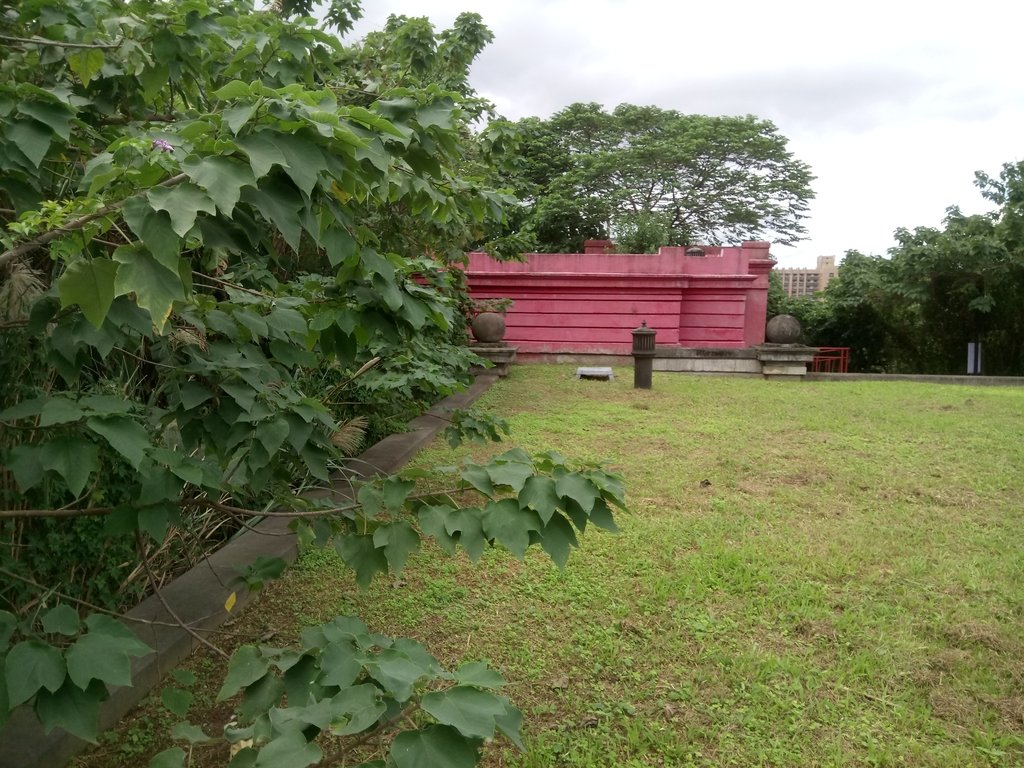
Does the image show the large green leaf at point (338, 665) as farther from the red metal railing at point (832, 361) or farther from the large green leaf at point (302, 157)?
the red metal railing at point (832, 361)

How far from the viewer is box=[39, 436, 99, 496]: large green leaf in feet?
4.70

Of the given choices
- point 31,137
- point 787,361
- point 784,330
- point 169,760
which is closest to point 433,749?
point 169,760

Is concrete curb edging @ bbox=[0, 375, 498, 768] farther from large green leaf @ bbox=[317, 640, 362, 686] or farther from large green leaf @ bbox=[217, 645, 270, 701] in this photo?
large green leaf @ bbox=[317, 640, 362, 686]

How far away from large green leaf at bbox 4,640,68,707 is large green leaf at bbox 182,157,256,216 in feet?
2.73

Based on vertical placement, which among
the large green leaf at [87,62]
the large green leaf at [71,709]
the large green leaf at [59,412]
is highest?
the large green leaf at [87,62]

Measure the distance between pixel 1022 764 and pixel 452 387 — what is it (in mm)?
2535

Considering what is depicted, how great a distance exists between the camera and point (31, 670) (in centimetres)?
120

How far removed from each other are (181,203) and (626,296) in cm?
1400

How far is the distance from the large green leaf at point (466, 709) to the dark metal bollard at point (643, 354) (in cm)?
867

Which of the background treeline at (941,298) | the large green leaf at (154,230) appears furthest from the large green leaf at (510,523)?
the background treeline at (941,298)

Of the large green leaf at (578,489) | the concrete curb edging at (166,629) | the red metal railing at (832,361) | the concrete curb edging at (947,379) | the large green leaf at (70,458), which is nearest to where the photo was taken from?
the large green leaf at (578,489)

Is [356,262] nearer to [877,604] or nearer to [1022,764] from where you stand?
[1022,764]

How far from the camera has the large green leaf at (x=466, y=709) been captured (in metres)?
1.01

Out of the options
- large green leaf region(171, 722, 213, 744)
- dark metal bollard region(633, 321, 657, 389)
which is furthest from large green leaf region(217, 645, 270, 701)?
dark metal bollard region(633, 321, 657, 389)
